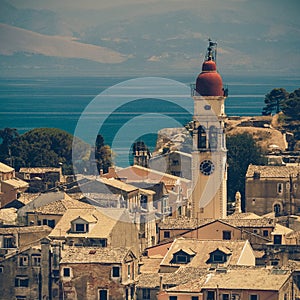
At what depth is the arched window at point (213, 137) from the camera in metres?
74.2

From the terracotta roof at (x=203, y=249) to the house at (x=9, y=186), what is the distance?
15978 millimetres

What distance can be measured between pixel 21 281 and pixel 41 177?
79.0 feet

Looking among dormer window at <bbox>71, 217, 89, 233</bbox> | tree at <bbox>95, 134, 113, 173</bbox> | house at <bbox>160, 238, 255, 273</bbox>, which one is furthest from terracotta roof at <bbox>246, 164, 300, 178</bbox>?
house at <bbox>160, 238, 255, 273</bbox>

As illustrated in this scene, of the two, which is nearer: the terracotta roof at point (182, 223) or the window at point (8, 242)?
the window at point (8, 242)

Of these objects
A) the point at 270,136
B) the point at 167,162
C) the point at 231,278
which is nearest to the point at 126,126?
the point at 270,136

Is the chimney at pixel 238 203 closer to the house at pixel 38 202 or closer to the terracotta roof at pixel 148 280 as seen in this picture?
the house at pixel 38 202

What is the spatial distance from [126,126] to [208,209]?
91266 mm

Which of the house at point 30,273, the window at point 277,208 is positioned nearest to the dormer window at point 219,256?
the house at point 30,273

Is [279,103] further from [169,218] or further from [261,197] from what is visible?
[169,218]

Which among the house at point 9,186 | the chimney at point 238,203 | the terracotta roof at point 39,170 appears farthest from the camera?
the terracotta roof at point 39,170

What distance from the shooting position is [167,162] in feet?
280

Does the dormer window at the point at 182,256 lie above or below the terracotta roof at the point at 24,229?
below

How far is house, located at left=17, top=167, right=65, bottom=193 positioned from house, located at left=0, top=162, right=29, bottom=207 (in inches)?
33.4

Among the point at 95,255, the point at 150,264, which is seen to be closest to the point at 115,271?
the point at 95,255
